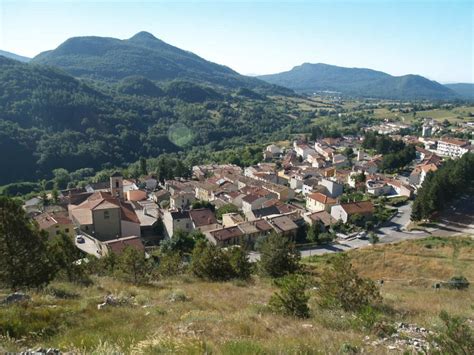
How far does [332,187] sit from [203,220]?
23.2 m

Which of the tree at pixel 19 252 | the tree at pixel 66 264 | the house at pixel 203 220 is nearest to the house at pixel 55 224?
the house at pixel 203 220

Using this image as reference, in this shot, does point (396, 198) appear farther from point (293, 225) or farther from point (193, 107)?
point (193, 107)

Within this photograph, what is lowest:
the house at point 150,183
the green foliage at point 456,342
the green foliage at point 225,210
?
the house at point 150,183

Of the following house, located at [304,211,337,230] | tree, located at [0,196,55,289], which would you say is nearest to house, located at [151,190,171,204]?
house, located at [304,211,337,230]

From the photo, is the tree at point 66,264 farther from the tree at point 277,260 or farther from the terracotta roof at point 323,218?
the terracotta roof at point 323,218

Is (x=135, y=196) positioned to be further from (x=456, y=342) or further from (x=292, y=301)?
(x=456, y=342)

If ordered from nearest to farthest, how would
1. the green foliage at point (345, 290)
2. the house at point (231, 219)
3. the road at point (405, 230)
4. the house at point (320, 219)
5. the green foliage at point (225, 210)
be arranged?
the green foliage at point (345, 290) < the road at point (405, 230) < the house at point (231, 219) < the house at point (320, 219) < the green foliage at point (225, 210)

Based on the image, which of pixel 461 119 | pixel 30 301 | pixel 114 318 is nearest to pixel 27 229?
pixel 30 301

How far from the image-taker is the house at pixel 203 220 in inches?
1486

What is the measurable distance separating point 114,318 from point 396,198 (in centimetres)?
5129

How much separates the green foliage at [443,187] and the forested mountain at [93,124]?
7448cm

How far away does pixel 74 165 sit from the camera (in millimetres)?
92062

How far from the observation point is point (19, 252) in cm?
1138

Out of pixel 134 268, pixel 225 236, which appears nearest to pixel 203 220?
pixel 225 236
